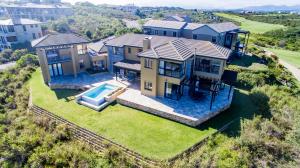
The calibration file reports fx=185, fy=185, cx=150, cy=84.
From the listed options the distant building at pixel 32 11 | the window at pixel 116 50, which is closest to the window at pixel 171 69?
the window at pixel 116 50

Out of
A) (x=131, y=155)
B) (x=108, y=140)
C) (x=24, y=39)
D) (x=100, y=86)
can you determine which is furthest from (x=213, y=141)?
(x=24, y=39)

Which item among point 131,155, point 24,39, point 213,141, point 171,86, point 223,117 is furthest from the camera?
point 24,39

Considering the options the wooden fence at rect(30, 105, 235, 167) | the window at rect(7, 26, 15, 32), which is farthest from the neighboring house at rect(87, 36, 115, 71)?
the window at rect(7, 26, 15, 32)

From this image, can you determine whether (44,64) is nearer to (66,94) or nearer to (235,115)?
(66,94)

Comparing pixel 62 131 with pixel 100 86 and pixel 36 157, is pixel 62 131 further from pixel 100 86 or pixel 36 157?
pixel 100 86

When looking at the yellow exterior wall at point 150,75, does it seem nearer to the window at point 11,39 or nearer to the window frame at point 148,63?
the window frame at point 148,63

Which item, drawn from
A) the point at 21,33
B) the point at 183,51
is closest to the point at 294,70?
the point at 183,51
